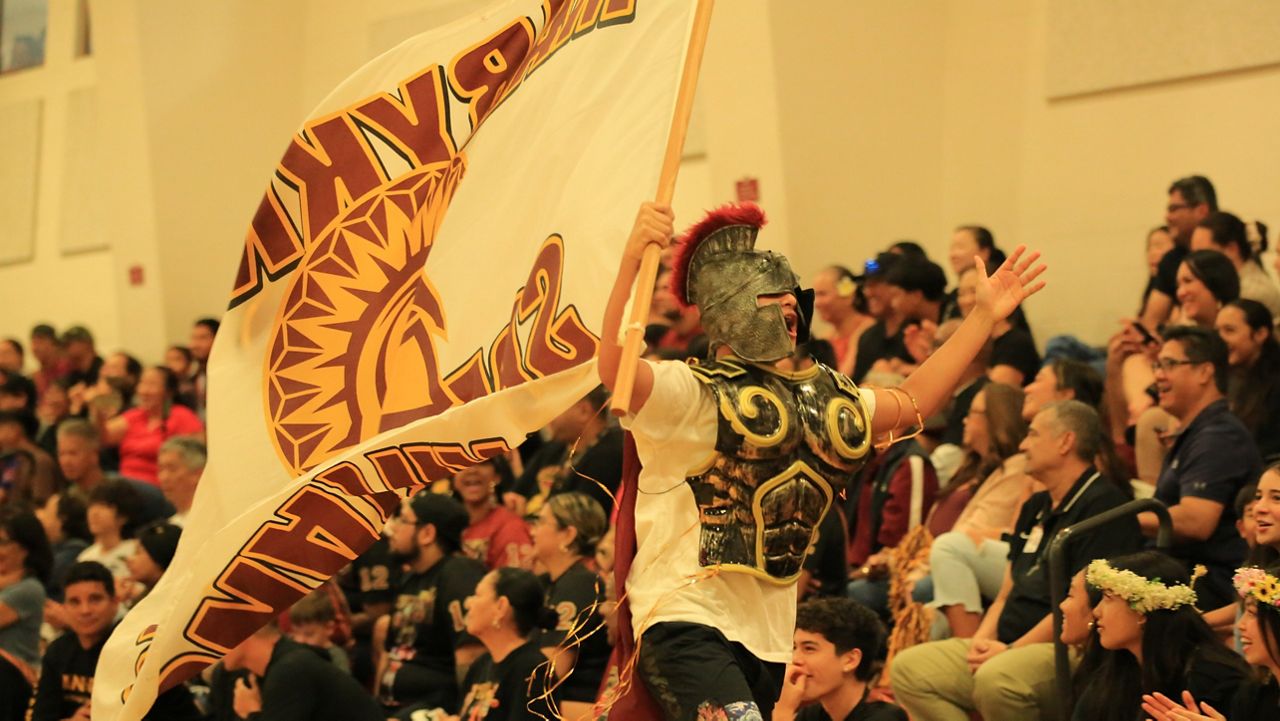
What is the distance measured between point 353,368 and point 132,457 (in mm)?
6463

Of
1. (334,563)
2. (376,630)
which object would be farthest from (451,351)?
(376,630)

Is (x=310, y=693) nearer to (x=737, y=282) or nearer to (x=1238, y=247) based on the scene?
(x=737, y=282)

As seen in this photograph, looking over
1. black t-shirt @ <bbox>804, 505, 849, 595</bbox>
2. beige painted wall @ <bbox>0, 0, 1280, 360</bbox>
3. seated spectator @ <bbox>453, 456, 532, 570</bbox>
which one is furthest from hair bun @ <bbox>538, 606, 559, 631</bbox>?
beige painted wall @ <bbox>0, 0, 1280, 360</bbox>

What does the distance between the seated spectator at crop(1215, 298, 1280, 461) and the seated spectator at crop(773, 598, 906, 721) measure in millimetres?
1985

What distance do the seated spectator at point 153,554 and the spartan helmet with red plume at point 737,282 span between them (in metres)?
4.03

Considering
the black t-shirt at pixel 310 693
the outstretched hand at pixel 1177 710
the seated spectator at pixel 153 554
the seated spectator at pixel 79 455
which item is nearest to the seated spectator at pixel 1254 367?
the outstretched hand at pixel 1177 710

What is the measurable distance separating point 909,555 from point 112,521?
165 inches

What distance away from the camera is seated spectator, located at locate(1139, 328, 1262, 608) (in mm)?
5711

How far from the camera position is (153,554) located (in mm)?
7430

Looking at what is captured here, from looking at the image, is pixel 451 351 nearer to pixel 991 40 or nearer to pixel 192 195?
pixel 991 40

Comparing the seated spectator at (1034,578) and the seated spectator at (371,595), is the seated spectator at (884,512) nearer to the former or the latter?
the seated spectator at (1034,578)

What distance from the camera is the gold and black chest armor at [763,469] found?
3932mm

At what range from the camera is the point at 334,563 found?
4.49m

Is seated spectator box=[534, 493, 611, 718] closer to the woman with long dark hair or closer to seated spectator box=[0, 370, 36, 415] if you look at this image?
the woman with long dark hair
